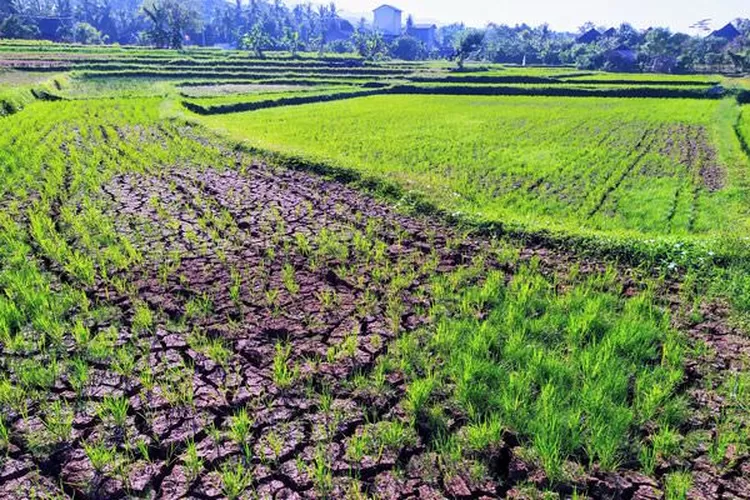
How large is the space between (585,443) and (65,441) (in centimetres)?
323

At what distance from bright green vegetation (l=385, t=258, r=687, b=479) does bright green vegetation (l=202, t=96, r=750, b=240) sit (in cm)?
221

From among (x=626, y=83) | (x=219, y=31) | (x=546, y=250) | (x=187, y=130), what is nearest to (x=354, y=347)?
(x=546, y=250)

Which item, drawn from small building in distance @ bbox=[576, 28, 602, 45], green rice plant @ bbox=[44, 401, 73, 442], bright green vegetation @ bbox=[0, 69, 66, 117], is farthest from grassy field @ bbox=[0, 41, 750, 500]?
small building in distance @ bbox=[576, 28, 602, 45]

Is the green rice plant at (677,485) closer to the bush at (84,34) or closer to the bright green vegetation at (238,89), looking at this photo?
the bright green vegetation at (238,89)

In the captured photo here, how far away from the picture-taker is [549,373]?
12.5 ft

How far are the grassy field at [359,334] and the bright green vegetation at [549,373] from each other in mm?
20

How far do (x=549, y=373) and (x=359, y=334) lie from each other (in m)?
1.59

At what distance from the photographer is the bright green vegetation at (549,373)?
3.17 meters

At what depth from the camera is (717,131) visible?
16828 millimetres

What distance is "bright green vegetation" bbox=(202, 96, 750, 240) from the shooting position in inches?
332

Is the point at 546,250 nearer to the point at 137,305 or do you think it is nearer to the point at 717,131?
the point at 137,305

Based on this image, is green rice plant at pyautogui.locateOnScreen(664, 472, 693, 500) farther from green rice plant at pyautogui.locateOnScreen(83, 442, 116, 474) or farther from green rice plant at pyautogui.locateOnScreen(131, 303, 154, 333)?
green rice plant at pyautogui.locateOnScreen(131, 303, 154, 333)

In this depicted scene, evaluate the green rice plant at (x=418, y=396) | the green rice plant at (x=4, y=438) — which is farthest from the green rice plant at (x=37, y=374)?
the green rice plant at (x=418, y=396)

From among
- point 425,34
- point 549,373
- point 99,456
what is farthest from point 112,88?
point 425,34
